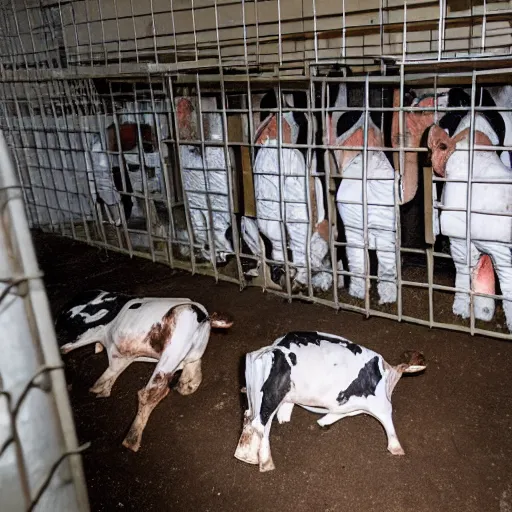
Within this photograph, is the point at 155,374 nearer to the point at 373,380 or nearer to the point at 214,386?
the point at 214,386

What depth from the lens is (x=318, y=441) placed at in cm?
252

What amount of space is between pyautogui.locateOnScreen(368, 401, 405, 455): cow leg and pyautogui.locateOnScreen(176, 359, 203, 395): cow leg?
0.94 m

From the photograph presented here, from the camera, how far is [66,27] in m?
5.45

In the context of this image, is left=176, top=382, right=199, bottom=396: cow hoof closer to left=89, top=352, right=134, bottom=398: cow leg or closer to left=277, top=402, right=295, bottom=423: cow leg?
left=89, top=352, right=134, bottom=398: cow leg

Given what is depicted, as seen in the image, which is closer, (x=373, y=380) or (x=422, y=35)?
(x=373, y=380)

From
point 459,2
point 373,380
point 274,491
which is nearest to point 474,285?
point 373,380

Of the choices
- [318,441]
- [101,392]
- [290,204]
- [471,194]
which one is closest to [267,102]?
[290,204]

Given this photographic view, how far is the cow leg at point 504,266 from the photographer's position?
3154 millimetres

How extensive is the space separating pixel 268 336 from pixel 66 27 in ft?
12.9

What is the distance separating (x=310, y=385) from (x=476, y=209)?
1.45 metres

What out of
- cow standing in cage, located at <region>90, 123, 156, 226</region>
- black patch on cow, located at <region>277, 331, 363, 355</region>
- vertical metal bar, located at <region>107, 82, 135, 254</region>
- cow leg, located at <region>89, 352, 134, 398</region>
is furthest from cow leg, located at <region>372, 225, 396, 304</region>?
cow standing in cage, located at <region>90, 123, 156, 226</region>

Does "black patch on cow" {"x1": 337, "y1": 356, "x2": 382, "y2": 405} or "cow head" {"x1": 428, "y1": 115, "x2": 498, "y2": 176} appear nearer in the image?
"black patch on cow" {"x1": 337, "y1": 356, "x2": 382, "y2": 405}

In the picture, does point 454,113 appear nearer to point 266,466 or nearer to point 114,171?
point 266,466

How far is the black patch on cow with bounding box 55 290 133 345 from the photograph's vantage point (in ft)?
9.81
